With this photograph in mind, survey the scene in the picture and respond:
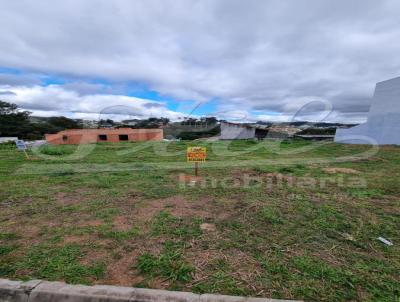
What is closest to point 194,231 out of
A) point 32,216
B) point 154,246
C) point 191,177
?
point 154,246

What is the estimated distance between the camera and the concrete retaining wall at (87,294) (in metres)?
1.67

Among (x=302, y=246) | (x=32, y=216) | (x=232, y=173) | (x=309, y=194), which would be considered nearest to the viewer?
(x=302, y=246)

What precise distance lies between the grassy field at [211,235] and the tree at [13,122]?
37.0 metres

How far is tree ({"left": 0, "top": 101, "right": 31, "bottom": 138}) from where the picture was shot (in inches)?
1330

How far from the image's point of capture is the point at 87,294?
1.71 meters

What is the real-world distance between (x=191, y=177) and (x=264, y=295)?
156 inches

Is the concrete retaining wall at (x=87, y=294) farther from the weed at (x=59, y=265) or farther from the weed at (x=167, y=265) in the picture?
the weed at (x=167, y=265)

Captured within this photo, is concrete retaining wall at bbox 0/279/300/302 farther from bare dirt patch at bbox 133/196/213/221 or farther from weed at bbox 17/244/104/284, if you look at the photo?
bare dirt patch at bbox 133/196/213/221

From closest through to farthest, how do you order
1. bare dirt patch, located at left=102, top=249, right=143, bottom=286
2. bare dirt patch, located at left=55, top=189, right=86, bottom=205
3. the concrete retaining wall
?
the concrete retaining wall < bare dirt patch, located at left=102, top=249, right=143, bottom=286 < bare dirt patch, located at left=55, top=189, right=86, bottom=205

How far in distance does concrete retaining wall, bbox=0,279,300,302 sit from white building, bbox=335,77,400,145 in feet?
56.9

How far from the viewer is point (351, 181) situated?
17.2 ft

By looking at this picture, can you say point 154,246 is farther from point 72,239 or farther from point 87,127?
point 87,127

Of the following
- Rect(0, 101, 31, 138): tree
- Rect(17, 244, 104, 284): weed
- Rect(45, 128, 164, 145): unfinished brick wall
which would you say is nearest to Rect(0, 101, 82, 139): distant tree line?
Rect(0, 101, 31, 138): tree

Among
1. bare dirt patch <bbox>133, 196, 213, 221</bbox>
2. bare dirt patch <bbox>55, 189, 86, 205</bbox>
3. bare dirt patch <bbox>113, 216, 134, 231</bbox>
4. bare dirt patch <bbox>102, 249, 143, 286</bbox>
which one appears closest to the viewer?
bare dirt patch <bbox>102, 249, 143, 286</bbox>
